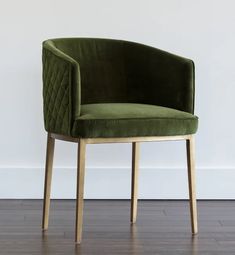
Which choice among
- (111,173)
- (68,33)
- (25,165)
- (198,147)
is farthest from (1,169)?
(198,147)

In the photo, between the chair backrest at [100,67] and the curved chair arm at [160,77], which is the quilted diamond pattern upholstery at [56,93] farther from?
the curved chair arm at [160,77]

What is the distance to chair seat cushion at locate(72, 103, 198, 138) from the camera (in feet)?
7.07

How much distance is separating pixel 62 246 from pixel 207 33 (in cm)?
142

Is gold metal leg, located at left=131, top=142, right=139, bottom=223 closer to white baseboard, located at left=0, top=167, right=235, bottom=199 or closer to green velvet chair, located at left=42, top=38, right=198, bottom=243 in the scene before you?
green velvet chair, located at left=42, top=38, right=198, bottom=243

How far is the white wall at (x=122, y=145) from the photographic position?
2.98 meters

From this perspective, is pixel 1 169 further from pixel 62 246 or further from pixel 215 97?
pixel 215 97

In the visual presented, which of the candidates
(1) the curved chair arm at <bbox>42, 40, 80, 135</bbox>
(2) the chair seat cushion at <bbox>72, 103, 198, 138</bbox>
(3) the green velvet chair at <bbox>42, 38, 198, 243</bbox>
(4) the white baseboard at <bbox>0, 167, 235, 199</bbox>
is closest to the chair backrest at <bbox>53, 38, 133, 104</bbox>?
(3) the green velvet chair at <bbox>42, 38, 198, 243</bbox>

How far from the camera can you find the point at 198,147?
309cm

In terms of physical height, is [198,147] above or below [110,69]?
below

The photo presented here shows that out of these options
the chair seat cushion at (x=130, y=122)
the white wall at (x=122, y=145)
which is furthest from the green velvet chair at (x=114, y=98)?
the white wall at (x=122, y=145)

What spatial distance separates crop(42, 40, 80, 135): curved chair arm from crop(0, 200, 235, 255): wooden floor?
431mm

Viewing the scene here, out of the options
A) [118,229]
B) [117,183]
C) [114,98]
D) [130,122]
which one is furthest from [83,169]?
[117,183]

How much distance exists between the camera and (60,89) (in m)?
2.26

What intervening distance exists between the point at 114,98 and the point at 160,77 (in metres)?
0.24
